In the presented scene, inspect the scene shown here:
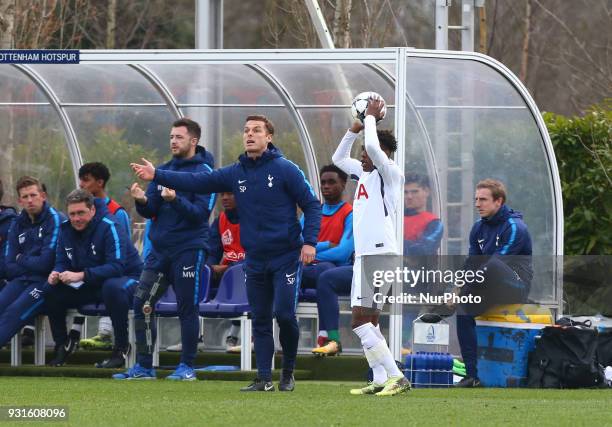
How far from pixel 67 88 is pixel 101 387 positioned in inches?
175

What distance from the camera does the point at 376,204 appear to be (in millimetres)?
12633

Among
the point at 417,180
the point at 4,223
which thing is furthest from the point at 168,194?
the point at 4,223

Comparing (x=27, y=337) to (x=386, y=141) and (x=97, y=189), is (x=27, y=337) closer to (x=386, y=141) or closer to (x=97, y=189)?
(x=97, y=189)

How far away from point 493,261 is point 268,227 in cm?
271

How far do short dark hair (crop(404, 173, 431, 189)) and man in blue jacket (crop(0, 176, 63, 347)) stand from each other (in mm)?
3294

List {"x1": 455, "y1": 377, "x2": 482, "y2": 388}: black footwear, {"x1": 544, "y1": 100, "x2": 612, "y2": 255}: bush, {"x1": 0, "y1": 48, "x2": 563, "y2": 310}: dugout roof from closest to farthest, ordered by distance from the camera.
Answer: {"x1": 455, "y1": 377, "x2": 482, "y2": 388}: black footwear, {"x1": 0, "y1": 48, "x2": 563, "y2": 310}: dugout roof, {"x1": 544, "y1": 100, "x2": 612, "y2": 255}: bush

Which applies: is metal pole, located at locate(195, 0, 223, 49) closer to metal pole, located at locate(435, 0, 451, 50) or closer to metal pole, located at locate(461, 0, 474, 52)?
metal pole, located at locate(435, 0, 451, 50)

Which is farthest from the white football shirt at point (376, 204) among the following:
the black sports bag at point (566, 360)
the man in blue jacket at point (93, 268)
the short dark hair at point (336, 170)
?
the man in blue jacket at point (93, 268)

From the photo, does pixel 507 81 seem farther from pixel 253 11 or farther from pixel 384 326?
pixel 253 11

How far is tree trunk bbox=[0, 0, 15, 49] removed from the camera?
20750 mm

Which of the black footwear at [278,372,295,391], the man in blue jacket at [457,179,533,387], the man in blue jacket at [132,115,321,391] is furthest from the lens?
the man in blue jacket at [457,179,533,387]

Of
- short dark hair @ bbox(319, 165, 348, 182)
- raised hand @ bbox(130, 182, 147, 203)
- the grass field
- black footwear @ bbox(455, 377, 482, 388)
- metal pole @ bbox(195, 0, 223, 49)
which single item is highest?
metal pole @ bbox(195, 0, 223, 49)

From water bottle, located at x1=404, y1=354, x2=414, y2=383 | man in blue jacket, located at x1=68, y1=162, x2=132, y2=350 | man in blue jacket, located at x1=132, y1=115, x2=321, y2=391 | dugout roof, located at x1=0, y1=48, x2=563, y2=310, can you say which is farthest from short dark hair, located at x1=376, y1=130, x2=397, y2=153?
man in blue jacket, located at x1=68, y1=162, x2=132, y2=350

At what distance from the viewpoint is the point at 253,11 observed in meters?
41.7
